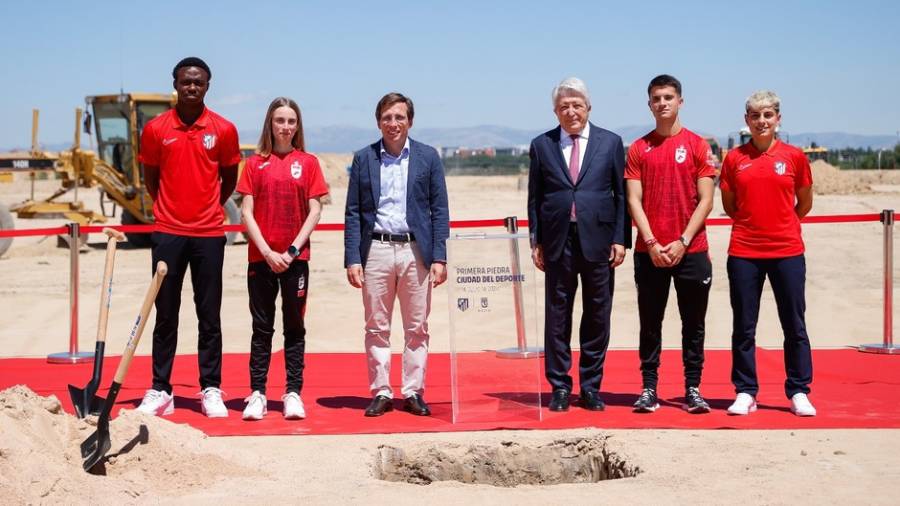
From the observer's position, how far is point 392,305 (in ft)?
21.5

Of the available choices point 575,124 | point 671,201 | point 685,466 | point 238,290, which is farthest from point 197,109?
point 238,290

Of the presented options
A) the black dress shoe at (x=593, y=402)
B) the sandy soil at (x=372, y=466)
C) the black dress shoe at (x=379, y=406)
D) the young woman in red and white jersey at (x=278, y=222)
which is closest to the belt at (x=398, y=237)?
the young woman in red and white jersey at (x=278, y=222)

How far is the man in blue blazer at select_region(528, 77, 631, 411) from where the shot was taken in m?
6.40

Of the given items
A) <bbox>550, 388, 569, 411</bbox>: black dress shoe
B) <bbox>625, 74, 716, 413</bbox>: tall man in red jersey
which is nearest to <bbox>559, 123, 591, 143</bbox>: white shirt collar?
<bbox>625, 74, 716, 413</bbox>: tall man in red jersey

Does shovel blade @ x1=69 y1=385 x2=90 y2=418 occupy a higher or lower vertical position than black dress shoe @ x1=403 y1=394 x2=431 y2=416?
higher

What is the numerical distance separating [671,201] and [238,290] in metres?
10.1

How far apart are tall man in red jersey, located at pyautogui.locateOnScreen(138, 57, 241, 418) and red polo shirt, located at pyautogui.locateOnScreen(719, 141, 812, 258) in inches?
116

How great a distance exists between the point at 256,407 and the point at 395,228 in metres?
1.32

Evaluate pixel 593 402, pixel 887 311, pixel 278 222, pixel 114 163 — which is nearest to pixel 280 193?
pixel 278 222

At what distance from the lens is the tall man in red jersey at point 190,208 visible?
6.43 m

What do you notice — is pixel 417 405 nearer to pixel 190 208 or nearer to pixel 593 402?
pixel 593 402

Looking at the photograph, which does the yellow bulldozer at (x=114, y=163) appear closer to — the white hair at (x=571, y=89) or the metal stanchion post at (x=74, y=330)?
the metal stanchion post at (x=74, y=330)

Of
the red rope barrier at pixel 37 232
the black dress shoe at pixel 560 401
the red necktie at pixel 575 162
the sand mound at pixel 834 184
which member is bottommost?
the black dress shoe at pixel 560 401

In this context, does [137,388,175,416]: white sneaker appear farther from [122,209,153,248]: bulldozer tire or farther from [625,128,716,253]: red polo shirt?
[122,209,153,248]: bulldozer tire
